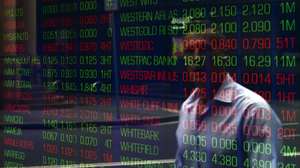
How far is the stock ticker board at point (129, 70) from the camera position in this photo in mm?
2580

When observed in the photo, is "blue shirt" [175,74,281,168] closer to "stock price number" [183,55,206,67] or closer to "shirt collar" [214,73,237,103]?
"shirt collar" [214,73,237,103]

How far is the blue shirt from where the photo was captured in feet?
8.58

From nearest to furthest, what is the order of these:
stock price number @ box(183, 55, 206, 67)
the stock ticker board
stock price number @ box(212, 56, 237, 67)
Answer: the stock ticker board < stock price number @ box(212, 56, 237, 67) < stock price number @ box(183, 55, 206, 67)

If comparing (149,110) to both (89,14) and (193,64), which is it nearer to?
(193,64)

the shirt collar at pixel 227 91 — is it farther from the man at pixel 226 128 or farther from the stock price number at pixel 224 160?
the stock price number at pixel 224 160

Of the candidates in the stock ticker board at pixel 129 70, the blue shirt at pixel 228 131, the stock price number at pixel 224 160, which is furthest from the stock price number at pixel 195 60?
the stock price number at pixel 224 160

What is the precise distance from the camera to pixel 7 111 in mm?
4125

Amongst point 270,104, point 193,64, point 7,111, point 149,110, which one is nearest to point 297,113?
point 270,104

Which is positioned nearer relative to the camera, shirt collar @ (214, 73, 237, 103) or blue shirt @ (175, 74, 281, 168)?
blue shirt @ (175, 74, 281, 168)

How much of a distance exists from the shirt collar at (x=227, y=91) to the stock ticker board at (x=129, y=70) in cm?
3

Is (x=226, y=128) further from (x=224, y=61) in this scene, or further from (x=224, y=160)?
(x=224, y=61)

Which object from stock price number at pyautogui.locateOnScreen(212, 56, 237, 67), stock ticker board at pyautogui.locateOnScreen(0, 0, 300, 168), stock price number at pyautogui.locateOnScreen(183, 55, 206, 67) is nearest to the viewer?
stock ticker board at pyautogui.locateOnScreen(0, 0, 300, 168)

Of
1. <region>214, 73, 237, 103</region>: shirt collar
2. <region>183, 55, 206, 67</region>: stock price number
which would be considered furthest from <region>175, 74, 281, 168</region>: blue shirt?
<region>183, 55, 206, 67</region>: stock price number

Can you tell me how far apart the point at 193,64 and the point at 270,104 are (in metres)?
0.43
